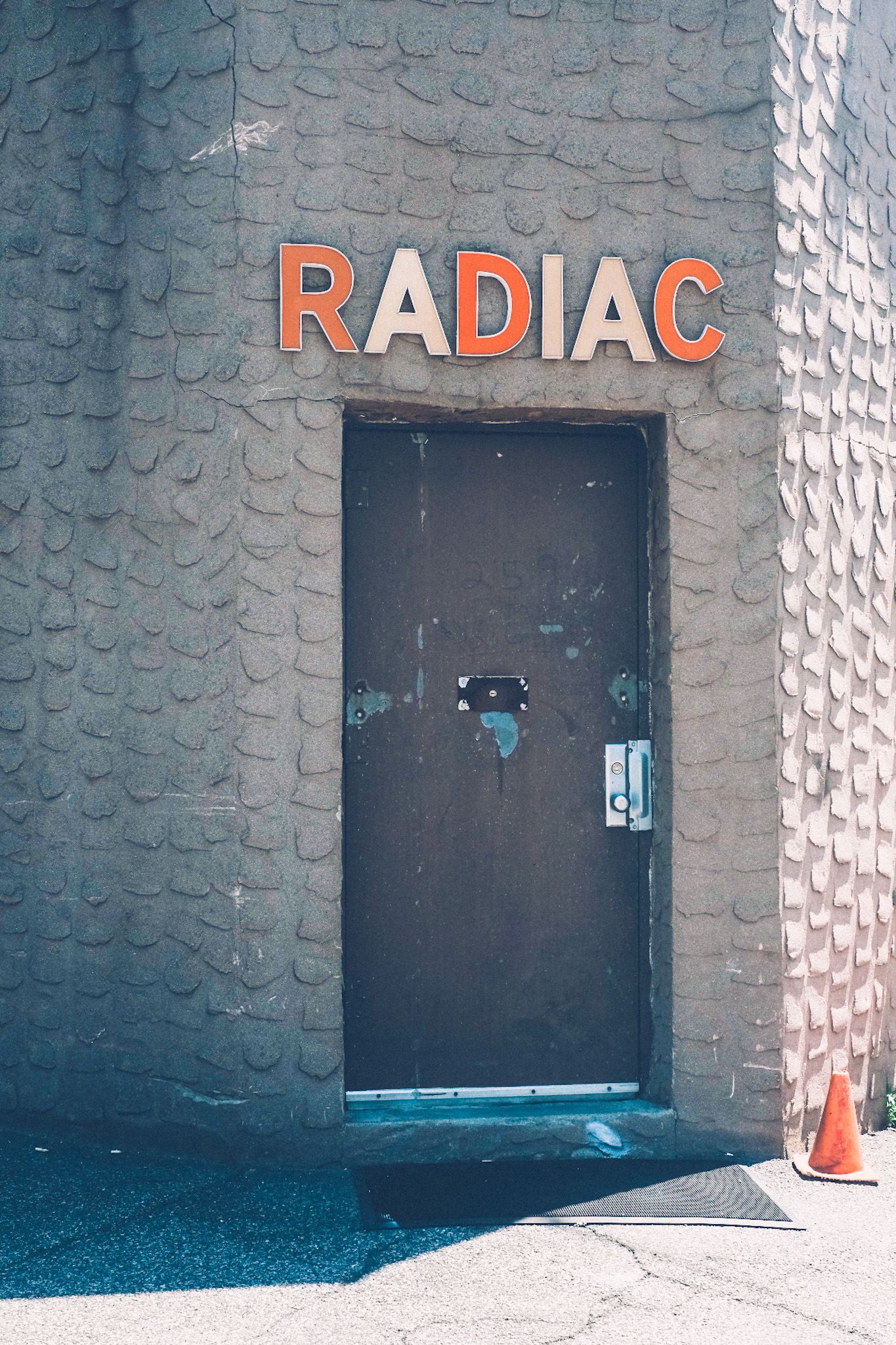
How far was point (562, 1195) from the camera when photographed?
14.9ft

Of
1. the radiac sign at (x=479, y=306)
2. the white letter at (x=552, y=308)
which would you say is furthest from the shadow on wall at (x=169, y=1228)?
the white letter at (x=552, y=308)

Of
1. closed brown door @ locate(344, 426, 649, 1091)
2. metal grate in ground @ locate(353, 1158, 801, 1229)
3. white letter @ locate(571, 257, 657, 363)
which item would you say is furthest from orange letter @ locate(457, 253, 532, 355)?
metal grate in ground @ locate(353, 1158, 801, 1229)

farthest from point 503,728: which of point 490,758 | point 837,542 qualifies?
point 837,542

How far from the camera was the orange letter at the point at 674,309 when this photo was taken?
199 inches

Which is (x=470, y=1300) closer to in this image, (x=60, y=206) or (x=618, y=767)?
(x=618, y=767)

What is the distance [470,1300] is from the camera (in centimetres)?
372

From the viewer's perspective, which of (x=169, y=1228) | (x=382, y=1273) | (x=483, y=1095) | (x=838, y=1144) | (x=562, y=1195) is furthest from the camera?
(x=483, y=1095)

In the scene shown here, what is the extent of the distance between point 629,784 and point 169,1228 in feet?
8.36

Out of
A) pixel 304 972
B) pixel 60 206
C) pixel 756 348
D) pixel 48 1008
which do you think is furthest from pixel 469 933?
pixel 60 206

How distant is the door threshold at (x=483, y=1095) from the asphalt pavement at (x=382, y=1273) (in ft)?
1.48

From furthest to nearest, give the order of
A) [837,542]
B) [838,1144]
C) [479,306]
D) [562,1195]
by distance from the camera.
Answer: [837,542], [479,306], [838,1144], [562,1195]

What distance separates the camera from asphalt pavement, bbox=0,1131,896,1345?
3557mm

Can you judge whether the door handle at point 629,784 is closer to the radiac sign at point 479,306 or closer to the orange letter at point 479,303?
the radiac sign at point 479,306

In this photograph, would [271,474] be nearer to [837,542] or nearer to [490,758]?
[490,758]
